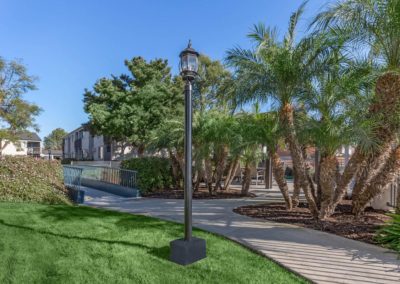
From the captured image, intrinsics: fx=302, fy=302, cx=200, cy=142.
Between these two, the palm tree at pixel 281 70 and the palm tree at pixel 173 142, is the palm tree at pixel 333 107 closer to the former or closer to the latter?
the palm tree at pixel 281 70

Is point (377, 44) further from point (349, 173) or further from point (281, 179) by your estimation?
point (281, 179)

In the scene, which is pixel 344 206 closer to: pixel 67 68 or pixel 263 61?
pixel 263 61

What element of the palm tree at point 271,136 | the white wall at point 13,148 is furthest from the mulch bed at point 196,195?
the white wall at point 13,148

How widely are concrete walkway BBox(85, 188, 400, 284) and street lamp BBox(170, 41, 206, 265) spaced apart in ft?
3.82

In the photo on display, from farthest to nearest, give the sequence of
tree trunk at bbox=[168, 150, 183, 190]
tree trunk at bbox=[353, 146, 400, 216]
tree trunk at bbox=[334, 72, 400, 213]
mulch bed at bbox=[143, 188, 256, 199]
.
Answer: tree trunk at bbox=[168, 150, 183, 190], mulch bed at bbox=[143, 188, 256, 199], tree trunk at bbox=[353, 146, 400, 216], tree trunk at bbox=[334, 72, 400, 213]

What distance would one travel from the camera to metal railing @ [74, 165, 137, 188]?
488 inches

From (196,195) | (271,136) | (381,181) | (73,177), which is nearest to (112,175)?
(73,177)

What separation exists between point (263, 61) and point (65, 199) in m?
7.12

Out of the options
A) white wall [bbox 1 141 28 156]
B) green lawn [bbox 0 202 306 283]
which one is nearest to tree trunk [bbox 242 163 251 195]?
green lawn [bbox 0 202 306 283]

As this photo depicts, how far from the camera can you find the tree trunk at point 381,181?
7160mm

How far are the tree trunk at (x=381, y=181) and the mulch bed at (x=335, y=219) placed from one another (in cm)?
37

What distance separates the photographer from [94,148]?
128ft

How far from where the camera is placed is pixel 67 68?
16734mm

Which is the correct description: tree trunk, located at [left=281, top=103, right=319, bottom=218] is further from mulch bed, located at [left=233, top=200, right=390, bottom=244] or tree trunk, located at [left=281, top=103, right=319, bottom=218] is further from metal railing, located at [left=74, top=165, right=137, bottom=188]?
metal railing, located at [left=74, top=165, right=137, bottom=188]
